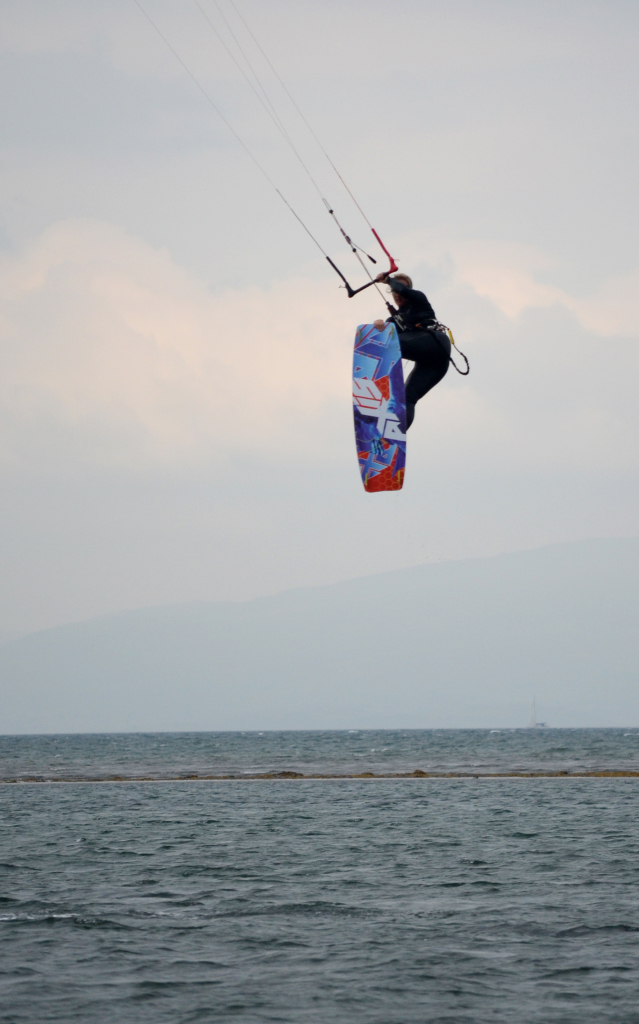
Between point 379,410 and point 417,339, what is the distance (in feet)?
3.53

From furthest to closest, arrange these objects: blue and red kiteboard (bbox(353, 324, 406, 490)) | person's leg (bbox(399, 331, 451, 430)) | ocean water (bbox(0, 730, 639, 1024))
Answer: person's leg (bbox(399, 331, 451, 430)) → blue and red kiteboard (bbox(353, 324, 406, 490)) → ocean water (bbox(0, 730, 639, 1024))

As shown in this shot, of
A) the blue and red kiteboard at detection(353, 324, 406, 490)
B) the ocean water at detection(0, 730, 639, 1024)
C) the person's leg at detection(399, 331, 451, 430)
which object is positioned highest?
the person's leg at detection(399, 331, 451, 430)

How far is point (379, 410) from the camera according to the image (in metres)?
11.1

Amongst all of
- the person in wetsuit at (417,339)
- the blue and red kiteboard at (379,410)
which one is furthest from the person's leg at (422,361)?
the blue and red kiteboard at (379,410)

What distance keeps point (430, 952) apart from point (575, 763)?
46402mm

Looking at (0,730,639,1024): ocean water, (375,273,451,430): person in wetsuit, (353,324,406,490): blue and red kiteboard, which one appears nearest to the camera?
(0,730,639,1024): ocean water

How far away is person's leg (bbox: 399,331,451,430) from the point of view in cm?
1163

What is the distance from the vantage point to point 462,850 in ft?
70.7

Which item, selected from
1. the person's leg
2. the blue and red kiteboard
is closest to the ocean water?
the blue and red kiteboard

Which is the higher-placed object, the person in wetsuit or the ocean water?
the person in wetsuit

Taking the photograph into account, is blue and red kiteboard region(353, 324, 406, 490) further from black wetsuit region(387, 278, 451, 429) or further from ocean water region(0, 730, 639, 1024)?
ocean water region(0, 730, 639, 1024)

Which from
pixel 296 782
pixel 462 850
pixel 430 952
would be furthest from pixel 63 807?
pixel 430 952

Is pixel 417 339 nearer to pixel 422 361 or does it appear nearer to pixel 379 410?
pixel 422 361

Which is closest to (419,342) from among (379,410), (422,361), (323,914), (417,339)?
(417,339)
